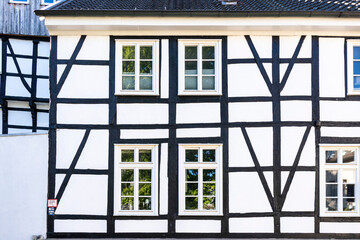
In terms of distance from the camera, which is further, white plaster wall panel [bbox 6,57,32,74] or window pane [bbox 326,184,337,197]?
white plaster wall panel [bbox 6,57,32,74]

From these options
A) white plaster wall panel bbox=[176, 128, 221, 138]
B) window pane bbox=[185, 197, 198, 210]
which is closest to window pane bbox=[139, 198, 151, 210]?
window pane bbox=[185, 197, 198, 210]

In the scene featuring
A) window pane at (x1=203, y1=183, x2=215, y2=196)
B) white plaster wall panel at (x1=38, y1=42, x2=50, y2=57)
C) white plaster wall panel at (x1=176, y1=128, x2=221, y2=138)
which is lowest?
window pane at (x1=203, y1=183, x2=215, y2=196)

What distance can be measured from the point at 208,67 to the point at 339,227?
5260mm

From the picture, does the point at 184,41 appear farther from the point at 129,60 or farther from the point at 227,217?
the point at 227,217

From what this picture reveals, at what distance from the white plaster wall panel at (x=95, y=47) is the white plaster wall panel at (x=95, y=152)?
6.40ft

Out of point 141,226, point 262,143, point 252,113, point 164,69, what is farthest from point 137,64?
point 141,226

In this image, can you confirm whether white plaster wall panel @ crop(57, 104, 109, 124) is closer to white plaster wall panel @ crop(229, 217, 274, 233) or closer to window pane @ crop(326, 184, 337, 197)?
white plaster wall panel @ crop(229, 217, 274, 233)

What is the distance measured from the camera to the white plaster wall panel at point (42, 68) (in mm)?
15250

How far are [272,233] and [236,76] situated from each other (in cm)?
409

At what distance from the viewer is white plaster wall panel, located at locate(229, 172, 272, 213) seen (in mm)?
10953

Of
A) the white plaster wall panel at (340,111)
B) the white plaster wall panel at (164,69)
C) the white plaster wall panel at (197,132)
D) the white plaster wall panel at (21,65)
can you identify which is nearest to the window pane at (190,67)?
the white plaster wall panel at (164,69)

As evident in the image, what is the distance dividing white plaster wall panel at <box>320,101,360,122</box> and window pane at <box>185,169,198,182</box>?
3.52 metres

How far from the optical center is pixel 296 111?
11.1 meters

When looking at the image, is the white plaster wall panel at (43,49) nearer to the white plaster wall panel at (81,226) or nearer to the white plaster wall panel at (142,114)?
the white plaster wall panel at (142,114)
